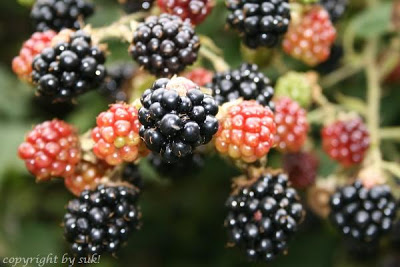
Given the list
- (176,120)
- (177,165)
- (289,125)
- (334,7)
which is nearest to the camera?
(176,120)

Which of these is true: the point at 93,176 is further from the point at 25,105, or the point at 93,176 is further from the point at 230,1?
the point at 25,105

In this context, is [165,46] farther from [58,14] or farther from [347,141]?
[347,141]

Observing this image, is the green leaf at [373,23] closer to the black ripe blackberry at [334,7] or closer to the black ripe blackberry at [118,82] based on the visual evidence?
the black ripe blackberry at [334,7]

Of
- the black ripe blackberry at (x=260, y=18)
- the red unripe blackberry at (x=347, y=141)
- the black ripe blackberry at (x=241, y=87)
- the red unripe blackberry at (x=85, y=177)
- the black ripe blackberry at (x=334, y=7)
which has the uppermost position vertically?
the black ripe blackberry at (x=334, y=7)

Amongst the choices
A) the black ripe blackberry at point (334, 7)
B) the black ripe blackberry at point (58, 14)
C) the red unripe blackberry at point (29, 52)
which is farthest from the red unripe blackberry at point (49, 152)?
the black ripe blackberry at point (334, 7)

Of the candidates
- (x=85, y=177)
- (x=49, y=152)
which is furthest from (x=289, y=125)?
(x=49, y=152)

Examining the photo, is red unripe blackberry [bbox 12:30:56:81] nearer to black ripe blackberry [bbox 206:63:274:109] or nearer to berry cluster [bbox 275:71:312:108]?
black ripe blackberry [bbox 206:63:274:109]

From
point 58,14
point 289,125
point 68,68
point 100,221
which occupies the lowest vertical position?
point 100,221
